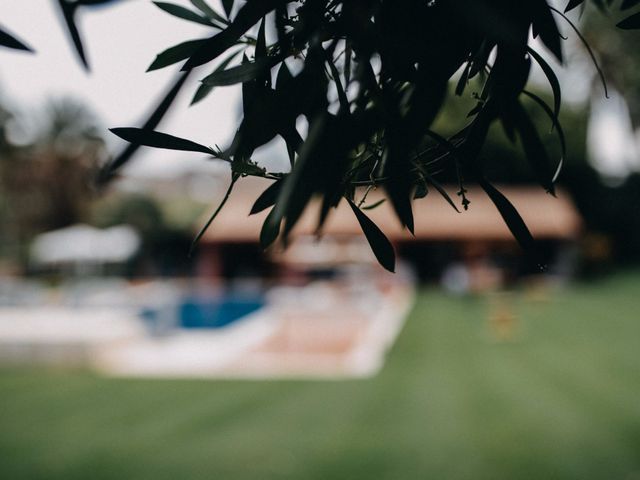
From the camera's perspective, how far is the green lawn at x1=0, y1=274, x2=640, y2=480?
5.60 metres

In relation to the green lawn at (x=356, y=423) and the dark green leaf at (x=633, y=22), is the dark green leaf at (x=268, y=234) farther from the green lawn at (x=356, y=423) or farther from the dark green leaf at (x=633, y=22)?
the green lawn at (x=356, y=423)

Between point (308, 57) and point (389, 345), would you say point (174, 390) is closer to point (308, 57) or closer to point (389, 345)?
point (389, 345)

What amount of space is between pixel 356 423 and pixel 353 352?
4.33m

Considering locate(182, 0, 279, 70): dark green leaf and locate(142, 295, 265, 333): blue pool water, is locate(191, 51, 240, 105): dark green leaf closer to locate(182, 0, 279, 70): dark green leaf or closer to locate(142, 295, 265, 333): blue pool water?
locate(182, 0, 279, 70): dark green leaf

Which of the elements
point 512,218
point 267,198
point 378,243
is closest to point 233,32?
point 267,198

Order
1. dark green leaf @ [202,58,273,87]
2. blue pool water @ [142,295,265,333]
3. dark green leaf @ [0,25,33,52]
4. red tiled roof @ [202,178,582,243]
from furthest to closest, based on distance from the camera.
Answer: red tiled roof @ [202,178,582,243], blue pool water @ [142,295,265,333], dark green leaf @ [202,58,273,87], dark green leaf @ [0,25,33,52]

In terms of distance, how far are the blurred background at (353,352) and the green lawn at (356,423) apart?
3 cm

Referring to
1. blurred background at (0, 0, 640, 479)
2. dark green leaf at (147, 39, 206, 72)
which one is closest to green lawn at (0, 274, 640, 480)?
blurred background at (0, 0, 640, 479)

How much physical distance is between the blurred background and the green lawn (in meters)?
0.03

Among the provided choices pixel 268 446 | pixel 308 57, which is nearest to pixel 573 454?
pixel 268 446

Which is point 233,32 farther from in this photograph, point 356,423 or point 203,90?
point 356,423

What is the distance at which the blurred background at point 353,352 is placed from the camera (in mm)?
5832

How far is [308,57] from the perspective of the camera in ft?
2.71

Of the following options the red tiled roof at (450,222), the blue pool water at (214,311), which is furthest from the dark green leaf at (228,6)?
the red tiled roof at (450,222)
